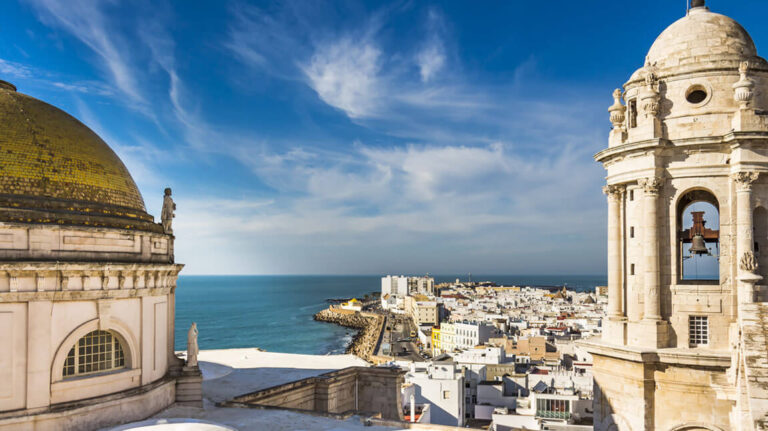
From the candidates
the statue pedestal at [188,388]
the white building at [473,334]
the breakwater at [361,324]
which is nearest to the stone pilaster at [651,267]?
the statue pedestal at [188,388]

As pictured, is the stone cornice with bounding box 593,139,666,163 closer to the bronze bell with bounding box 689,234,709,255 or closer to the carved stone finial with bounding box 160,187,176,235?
the bronze bell with bounding box 689,234,709,255

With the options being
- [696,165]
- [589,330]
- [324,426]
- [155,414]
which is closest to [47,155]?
[155,414]

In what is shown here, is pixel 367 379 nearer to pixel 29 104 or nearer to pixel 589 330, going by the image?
pixel 29 104

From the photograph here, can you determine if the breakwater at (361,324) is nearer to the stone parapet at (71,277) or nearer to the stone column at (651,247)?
the stone parapet at (71,277)

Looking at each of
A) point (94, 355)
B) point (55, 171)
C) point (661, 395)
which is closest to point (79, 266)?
point (94, 355)

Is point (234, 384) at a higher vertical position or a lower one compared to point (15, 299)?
lower

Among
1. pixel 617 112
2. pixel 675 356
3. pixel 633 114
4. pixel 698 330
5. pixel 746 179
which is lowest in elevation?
pixel 675 356

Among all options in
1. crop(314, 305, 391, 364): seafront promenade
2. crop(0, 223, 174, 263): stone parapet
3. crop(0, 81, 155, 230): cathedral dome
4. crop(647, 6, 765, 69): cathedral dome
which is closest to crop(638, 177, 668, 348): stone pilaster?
crop(647, 6, 765, 69): cathedral dome

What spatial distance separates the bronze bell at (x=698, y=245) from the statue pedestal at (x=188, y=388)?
59.6 feet

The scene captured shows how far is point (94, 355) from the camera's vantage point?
1892 centimetres

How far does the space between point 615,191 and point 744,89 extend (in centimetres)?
476

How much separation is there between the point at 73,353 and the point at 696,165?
66.2 ft

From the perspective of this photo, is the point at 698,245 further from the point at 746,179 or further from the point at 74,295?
the point at 74,295

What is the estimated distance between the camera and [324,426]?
19.8m
